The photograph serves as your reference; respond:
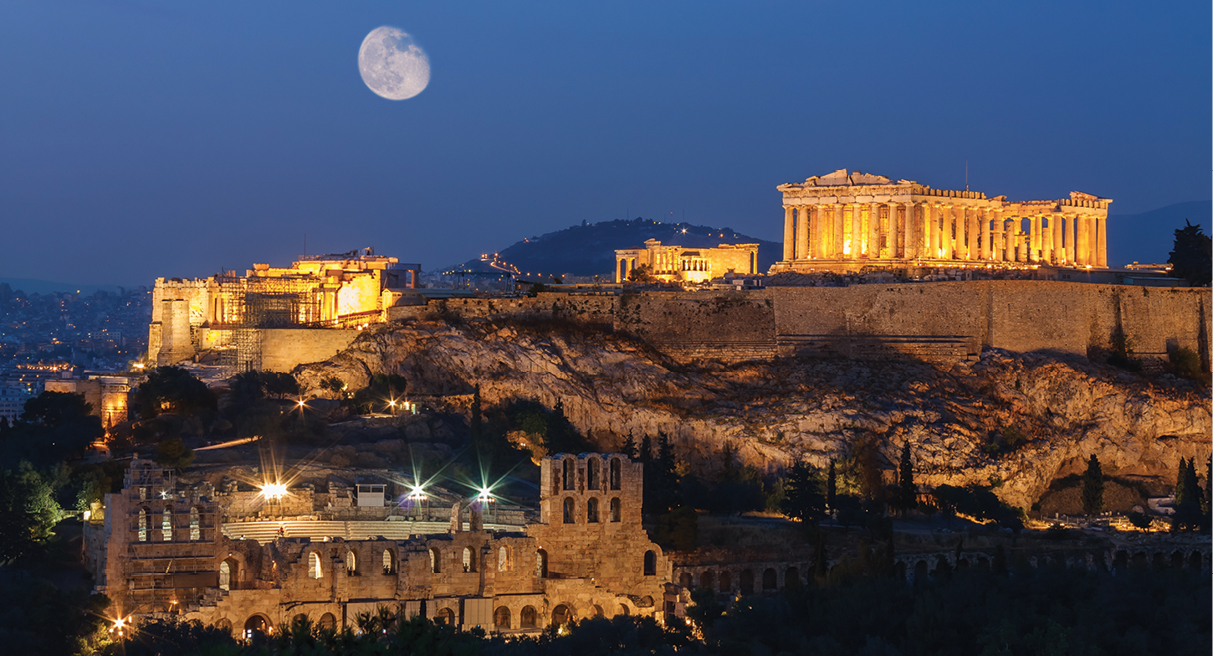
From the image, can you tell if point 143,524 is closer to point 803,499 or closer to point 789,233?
point 803,499

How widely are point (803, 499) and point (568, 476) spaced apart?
10297 mm

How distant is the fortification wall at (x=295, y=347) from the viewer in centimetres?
6938

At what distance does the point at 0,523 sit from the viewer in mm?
46094

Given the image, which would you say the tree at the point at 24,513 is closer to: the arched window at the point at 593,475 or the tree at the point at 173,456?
the tree at the point at 173,456

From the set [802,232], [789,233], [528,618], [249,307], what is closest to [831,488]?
[528,618]

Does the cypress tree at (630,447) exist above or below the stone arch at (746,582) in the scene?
above

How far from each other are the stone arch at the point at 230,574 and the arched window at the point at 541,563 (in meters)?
7.59

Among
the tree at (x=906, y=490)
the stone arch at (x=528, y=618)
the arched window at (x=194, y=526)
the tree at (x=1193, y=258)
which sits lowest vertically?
the stone arch at (x=528, y=618)

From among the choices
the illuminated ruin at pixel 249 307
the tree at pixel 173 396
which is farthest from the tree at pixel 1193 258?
the tree at pixel 173 396

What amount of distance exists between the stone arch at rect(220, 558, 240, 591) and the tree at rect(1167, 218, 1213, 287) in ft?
154

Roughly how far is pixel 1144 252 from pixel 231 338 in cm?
13747

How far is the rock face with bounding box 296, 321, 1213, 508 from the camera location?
60.4 meters

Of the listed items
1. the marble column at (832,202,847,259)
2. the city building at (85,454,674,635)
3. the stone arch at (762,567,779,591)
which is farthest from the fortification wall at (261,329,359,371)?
the stone arch at (762,567,779,591)

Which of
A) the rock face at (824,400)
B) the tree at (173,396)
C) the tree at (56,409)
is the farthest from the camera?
the tree at (173,396)
